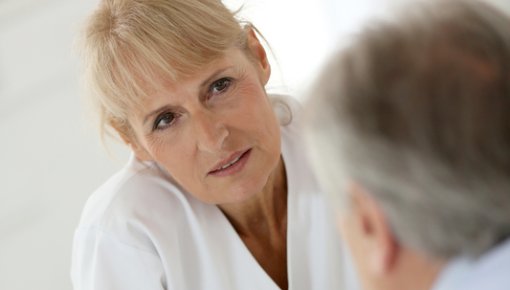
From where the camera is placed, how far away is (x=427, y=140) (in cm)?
78

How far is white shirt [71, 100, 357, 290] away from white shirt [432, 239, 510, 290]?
799 millimetres

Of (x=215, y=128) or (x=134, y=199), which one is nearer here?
(x=215, y=128)

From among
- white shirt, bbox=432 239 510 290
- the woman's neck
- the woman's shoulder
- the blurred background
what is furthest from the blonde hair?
the blurred background

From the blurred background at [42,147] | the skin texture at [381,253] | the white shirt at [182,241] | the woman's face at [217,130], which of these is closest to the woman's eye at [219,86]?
the woman's face at [217,130]

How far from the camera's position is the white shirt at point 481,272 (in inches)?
33.2

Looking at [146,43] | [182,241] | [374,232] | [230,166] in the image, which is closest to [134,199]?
[182,241]

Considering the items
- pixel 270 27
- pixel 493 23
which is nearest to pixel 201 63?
pixel 493 23

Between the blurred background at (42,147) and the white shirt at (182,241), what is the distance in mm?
955

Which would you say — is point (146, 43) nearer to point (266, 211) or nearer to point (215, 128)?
point (215, 128)

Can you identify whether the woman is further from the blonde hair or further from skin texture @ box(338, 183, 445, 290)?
skin texture @ box(338, 183, 445, 290)

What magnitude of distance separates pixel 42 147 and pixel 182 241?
123 centimetres

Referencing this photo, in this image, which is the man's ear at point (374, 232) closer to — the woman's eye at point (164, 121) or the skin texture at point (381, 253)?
the skin texture at point (381, 253)

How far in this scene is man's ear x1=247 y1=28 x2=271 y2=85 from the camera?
1.61 meters

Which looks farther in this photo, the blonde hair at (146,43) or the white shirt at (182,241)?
the white shirt at (182,241)
